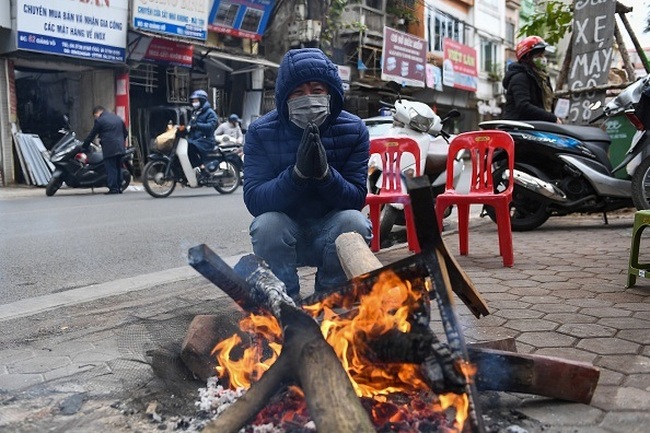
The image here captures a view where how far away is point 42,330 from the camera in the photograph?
3.16 m

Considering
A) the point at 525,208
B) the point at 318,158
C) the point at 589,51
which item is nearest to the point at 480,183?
the point at 525,208

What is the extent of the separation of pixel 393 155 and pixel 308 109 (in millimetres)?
2578

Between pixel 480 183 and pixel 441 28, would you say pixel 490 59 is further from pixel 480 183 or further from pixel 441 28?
pixel 480 183

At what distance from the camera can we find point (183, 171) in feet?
37.1

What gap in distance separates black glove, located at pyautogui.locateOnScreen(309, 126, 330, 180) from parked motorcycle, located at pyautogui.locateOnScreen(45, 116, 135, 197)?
32.8ft

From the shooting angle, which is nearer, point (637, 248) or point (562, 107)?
point (637, 248)

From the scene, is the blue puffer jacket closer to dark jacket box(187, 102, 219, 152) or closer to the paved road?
the paved road

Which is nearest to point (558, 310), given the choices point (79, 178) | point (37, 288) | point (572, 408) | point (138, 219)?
point (572, 408)

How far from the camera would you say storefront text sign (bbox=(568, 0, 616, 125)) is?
308 inches

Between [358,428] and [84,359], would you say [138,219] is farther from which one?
[358,428]

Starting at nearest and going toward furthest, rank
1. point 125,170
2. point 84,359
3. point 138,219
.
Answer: point 84,359, point 138,219, point 125,170

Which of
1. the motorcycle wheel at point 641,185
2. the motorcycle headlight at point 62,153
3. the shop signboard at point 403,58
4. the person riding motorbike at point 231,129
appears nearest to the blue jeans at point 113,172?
the motorcycle headlight at point 62,153

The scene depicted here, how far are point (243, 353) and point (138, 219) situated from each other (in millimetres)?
5881

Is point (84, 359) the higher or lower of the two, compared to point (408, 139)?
lower
